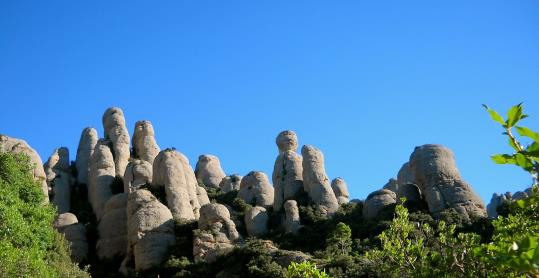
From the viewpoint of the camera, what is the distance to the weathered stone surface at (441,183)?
126 feet

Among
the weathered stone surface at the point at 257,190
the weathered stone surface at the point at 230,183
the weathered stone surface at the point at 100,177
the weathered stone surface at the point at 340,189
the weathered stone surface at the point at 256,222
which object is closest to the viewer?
the weathered stone surface at the point at 256,222

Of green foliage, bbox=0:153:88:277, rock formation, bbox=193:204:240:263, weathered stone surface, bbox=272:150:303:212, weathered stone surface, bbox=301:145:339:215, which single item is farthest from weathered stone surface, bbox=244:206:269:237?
green foliage, bbox=0:153:88:277

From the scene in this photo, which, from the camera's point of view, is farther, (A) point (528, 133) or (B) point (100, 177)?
(B) point (100, 177)

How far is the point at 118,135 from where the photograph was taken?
182 feet

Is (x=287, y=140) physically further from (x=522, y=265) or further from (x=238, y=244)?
(x=522, y=265)

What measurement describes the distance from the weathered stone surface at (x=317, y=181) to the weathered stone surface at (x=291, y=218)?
2.17m

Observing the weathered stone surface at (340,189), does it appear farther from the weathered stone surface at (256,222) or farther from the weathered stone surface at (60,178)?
the weathered stone surface at (60,178)

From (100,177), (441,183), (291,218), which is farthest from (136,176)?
(441,183)

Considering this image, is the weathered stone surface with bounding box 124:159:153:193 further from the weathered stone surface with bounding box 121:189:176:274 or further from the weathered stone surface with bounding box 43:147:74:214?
the weathered stone surface with bounding box 43:147:74:214

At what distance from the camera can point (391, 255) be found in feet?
31.7

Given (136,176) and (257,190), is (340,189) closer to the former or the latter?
(257,190)

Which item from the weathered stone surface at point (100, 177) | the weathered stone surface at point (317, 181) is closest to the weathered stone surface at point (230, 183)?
the weathered stone surface at point (317, 181)

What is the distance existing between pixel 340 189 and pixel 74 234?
77.2 feet

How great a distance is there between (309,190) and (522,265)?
44.2m
